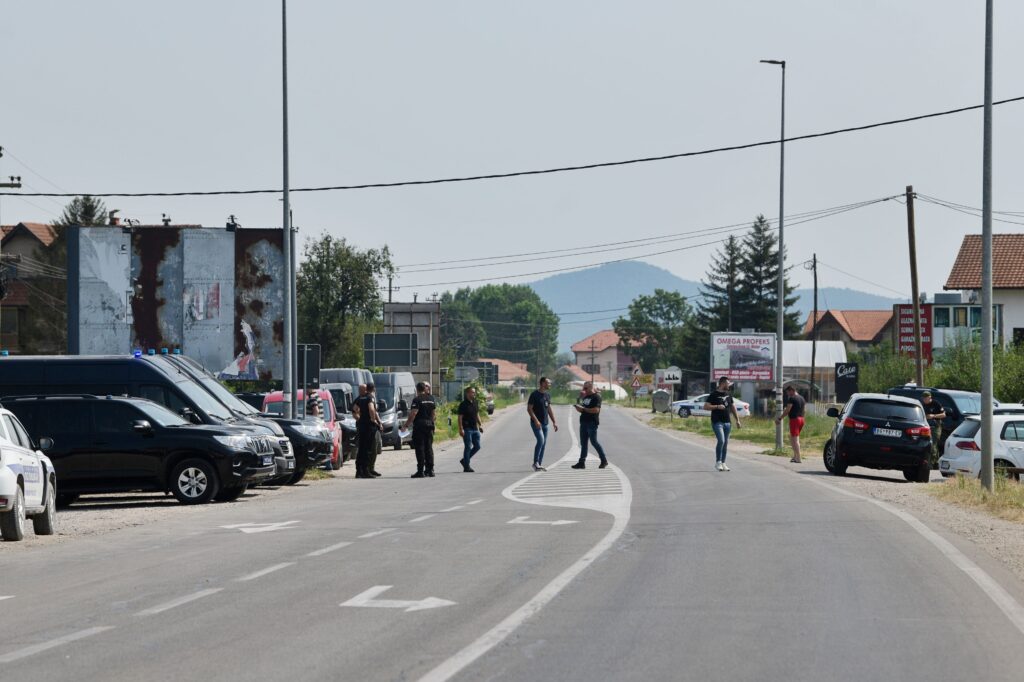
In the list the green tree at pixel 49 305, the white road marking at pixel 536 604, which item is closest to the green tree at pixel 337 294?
the green tree at pixel 49 305

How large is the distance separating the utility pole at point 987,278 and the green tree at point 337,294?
64.3 meters

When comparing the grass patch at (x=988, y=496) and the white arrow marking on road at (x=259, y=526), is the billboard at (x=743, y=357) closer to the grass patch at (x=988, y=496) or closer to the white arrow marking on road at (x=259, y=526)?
the grass patch at (x=988, y=496)

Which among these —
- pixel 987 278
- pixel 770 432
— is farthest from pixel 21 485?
pixel 770 432

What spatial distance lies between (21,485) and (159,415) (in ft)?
20.0

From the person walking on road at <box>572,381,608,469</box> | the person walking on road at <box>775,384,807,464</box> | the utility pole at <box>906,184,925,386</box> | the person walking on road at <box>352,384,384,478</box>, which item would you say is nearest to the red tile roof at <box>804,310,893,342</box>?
the utility pole at <box>906,184,925,386</box>

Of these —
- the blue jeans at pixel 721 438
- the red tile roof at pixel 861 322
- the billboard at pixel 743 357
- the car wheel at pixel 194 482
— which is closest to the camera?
the car wheel at pixel 194 482

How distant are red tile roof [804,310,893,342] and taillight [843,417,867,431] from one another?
106725 mm

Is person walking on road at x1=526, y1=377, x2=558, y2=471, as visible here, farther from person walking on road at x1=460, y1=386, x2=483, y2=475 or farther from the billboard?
the billboard

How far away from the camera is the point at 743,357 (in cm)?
7638

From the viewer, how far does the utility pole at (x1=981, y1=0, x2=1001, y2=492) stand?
22.3 m

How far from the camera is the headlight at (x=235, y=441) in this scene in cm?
2077

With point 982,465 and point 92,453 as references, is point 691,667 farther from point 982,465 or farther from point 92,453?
point 982,465

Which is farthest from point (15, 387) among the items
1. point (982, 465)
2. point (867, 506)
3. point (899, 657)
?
point (899, 657)

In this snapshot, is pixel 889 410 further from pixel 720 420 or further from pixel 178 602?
pixel 178 602
